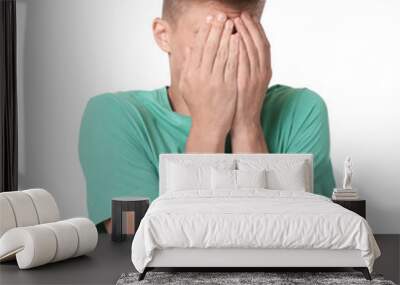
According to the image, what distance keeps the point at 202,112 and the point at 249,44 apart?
73 centimetres

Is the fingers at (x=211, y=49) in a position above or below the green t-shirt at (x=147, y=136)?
above

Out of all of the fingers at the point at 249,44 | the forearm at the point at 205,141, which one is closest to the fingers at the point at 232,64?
the fingers at the point at 249,44

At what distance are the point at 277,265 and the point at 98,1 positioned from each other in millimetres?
3364

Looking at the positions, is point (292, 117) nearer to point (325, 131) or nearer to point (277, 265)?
point (325, 131)

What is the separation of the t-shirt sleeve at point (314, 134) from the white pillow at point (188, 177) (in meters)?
0.82

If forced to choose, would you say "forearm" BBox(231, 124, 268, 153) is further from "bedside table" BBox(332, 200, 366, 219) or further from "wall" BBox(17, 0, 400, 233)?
"bedside table" BBox(332, 200, 366, 219)

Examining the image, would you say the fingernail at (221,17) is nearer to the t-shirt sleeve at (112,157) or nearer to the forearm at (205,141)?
the forearm at (205,141)

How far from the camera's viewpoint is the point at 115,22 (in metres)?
6.87

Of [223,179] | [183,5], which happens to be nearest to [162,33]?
[183,5]

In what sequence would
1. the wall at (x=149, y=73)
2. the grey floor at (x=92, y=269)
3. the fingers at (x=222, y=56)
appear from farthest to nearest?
the wall at (x=149, y=73)
the fingers at (x=222, y=56)
the grey floor at (x=92, y=269)

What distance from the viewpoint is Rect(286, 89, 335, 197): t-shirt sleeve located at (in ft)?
21.8

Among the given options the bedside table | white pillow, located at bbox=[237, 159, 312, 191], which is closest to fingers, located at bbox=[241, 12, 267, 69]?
white pillow, located at bbox=[237, 159, 312, 191]

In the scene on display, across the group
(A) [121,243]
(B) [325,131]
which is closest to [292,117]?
(B) [325,131]

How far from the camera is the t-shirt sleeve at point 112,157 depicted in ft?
21.5
